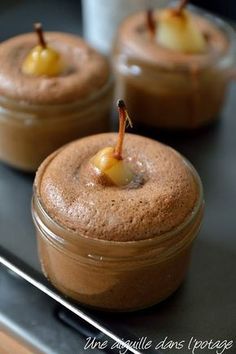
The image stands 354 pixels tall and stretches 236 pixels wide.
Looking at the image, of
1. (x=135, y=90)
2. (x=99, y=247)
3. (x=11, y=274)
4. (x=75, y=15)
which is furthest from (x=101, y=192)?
(x=75, y=15)

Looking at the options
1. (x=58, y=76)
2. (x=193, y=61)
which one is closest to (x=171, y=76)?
(x=193, y=61)

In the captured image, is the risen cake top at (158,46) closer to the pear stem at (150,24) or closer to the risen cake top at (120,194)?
the pear stem at (150,24)

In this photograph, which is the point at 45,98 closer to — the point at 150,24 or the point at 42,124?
the point at 42,124

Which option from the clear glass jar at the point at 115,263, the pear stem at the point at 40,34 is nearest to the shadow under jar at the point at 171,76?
the pear stem at the point at 40,34

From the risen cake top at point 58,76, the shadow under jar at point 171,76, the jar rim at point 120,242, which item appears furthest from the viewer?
the shadow under jar at point 171,76

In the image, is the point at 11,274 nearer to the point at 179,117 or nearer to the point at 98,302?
the point at 98,302

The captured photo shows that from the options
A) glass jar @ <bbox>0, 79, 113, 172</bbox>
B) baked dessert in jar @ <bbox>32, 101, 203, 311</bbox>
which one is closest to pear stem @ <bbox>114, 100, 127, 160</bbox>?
baked dessert in jar @ <bbox>32, 101, 203, 311</bbox>
